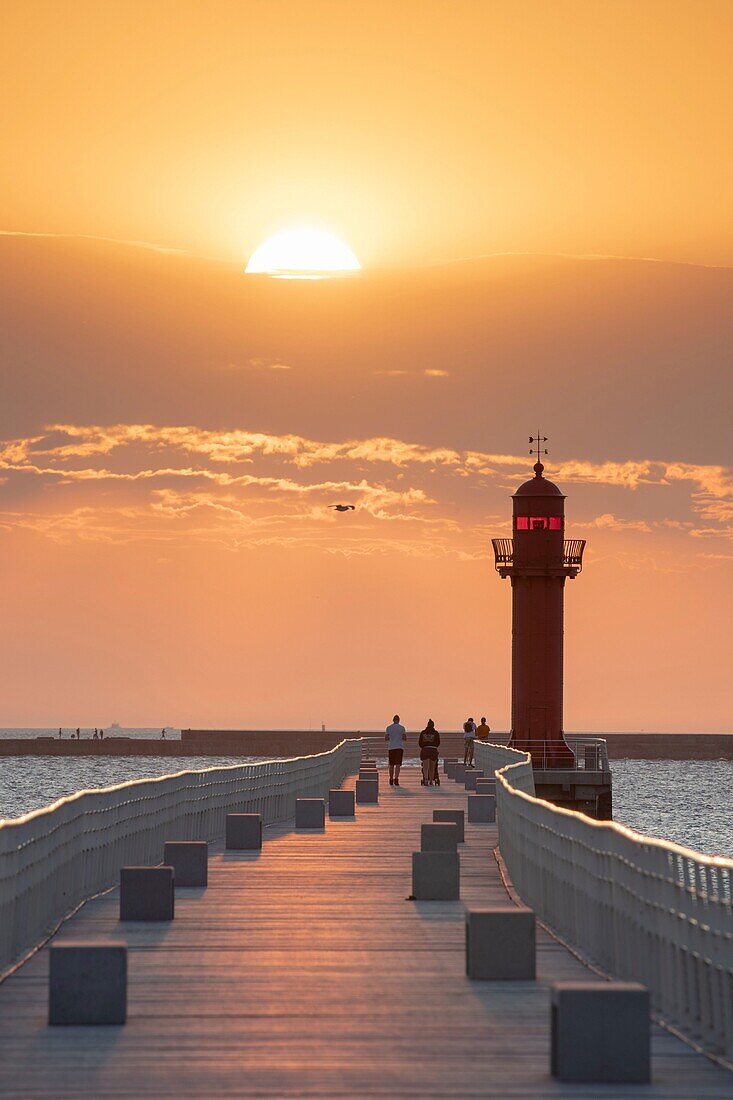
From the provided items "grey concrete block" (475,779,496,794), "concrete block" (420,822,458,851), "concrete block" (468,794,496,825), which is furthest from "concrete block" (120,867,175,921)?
"grey concrete block" (475,779,496,794)

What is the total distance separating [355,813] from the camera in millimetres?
50656

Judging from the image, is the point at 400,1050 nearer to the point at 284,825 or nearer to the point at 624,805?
the point at 284,825

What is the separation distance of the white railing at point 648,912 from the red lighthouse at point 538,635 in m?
58.1

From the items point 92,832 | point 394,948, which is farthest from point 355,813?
point 394,948

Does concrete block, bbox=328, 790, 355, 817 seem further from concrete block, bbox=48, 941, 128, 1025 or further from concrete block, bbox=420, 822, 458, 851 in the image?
concrete block, bbox=48, 941, 128, 1025

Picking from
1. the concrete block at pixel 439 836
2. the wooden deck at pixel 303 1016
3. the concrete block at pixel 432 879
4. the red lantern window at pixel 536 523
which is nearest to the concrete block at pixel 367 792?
the concrete block at pixel 439 836

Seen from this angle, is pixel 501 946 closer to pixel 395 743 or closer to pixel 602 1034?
pixel 602 1034

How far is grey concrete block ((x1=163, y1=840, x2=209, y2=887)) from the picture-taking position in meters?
28.2

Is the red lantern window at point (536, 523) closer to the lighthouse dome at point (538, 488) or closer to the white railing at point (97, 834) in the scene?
the lighthouse dome at point (538, 488)

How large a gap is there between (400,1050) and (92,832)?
1182 centimetres

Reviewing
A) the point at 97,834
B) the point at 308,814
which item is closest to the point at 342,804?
the point at 308,814

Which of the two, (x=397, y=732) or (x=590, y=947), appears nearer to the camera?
(x=590, y=947)

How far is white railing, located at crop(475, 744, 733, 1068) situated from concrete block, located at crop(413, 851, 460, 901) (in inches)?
114

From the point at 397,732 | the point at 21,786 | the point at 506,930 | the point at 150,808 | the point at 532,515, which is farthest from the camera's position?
the point at 21,786
